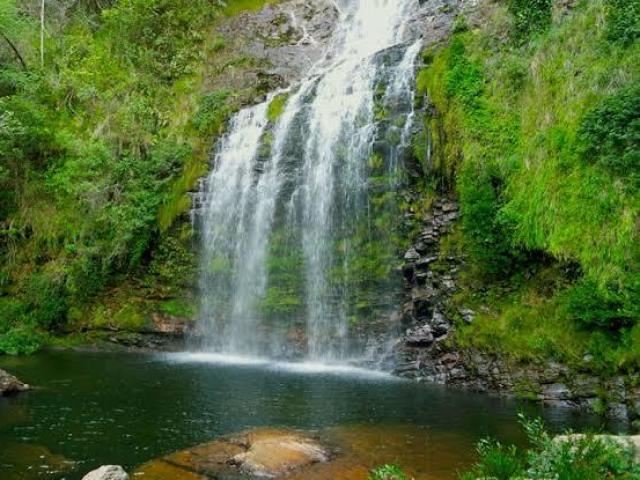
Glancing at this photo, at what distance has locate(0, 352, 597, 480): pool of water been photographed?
300 inches

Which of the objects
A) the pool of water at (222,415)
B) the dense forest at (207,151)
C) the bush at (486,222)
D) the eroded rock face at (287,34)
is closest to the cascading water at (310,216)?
the dense forest at (207,151)

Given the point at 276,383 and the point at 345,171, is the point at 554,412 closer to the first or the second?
the point at 276,383

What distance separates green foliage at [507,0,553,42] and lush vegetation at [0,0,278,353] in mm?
10410

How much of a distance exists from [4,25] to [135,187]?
877 cm

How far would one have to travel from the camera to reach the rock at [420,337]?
524 inches

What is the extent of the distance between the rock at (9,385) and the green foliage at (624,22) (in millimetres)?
15019

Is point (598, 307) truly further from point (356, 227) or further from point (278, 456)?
point (356, 227)

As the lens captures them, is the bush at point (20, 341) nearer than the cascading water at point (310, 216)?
No

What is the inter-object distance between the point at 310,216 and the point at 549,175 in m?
7.22

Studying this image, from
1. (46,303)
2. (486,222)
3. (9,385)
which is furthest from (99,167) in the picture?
(486,222)

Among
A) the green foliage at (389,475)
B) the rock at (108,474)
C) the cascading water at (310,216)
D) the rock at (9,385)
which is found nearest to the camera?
the green foliage at (389,475)

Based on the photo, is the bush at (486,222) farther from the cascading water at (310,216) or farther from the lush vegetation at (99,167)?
the lush vegetation at (99,167)

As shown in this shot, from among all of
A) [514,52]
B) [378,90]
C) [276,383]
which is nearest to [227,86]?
[378,90]

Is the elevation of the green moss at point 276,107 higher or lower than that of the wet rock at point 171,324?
higher
